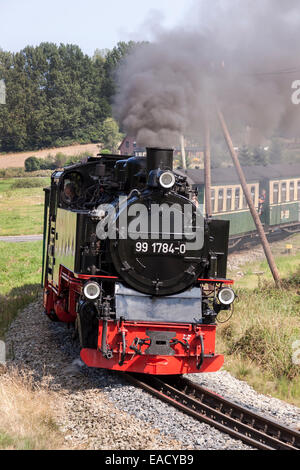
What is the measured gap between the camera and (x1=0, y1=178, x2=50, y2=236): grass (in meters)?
36.0

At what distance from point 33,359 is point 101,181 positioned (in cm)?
318

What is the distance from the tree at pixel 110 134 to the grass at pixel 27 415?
42.4 meters

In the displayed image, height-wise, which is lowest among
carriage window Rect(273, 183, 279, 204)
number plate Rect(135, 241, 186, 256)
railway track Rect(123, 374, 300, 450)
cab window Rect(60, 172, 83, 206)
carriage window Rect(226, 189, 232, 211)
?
railway track Rect(123, 374, 300, 450)

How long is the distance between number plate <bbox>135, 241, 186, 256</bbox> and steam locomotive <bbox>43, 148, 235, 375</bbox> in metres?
0.01

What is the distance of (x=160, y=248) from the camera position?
8.19 metres

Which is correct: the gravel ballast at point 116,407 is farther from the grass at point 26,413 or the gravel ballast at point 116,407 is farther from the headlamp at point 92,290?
the headlamp at point 92,290

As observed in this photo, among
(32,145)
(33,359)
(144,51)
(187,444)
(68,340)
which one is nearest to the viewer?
(187,444)

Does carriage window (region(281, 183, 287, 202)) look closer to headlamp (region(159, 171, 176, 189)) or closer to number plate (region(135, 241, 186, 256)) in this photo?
number plate (region(135, 241, 186, 256))

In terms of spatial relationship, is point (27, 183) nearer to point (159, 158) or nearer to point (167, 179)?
point (159, 158)

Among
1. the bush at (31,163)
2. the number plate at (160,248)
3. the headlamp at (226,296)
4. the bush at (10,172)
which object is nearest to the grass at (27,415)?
the number plate at (160,248)

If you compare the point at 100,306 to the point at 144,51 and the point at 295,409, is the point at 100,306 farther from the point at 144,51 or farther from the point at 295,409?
the point at 144,51

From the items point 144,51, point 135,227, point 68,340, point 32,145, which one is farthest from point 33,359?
point 32,145

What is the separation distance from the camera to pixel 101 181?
968cm

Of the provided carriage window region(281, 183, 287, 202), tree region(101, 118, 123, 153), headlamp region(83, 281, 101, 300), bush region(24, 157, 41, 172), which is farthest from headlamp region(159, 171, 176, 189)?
tree region(101, 118, 123, 153)
